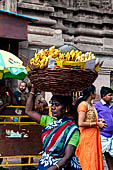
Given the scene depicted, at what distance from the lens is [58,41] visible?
1123cm

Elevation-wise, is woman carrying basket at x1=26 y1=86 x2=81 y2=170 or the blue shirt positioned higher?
woman carrying basket at x1=26 y1=86 x2=81 y2=170

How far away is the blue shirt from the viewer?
22.6 feet

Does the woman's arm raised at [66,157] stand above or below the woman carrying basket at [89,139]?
above

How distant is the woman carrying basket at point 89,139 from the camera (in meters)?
6.11

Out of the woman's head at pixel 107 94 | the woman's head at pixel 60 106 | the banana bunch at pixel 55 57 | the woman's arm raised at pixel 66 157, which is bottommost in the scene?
the woman's head at pixel 107 94

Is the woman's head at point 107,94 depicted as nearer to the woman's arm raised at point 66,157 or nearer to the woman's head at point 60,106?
the woman's head at point 60,106

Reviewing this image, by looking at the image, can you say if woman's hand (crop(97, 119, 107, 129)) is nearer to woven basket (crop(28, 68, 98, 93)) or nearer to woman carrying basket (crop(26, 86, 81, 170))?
woman carrying basket (crop(26, 86, 81, 170))

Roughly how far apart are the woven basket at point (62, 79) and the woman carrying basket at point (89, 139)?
2328 mm

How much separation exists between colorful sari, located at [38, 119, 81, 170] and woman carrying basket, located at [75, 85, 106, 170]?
2.23 meters

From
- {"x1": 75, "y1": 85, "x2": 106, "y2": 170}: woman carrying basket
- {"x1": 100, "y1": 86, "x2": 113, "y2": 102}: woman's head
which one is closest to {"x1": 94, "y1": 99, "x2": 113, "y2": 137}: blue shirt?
{"x1": 100, "y1": 86, "x2": 113, "y2": 102}: woman's head

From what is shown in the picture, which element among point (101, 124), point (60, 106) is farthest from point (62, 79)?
point (101, 124)

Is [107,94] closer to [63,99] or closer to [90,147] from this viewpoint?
[90,147]

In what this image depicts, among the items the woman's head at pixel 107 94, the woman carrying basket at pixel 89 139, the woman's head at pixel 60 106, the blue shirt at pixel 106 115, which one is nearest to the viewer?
the woman's head at pixel 60 106

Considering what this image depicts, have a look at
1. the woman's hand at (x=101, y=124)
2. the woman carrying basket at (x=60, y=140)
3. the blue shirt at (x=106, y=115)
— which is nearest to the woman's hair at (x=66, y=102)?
the woman carrying basket at (x=60, y=140)
